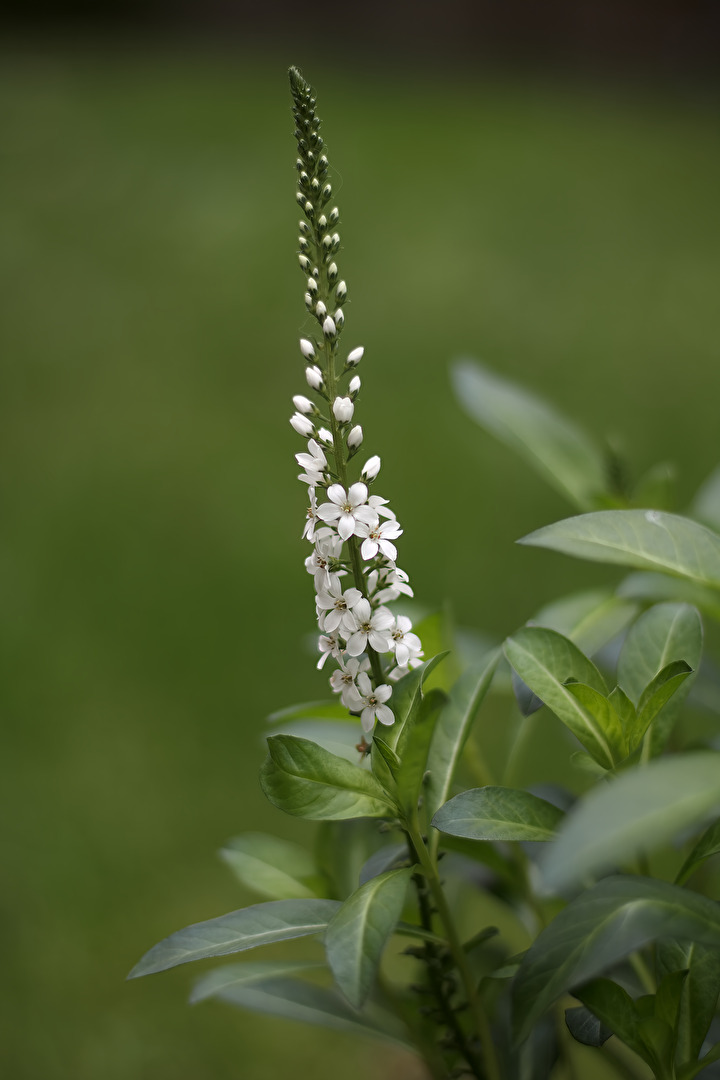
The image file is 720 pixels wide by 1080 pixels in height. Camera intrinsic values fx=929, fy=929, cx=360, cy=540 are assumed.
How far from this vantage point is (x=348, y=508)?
28.1 inches

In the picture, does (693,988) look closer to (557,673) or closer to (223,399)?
(557,673)

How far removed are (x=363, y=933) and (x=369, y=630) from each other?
22cm

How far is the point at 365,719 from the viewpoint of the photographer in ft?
2.42

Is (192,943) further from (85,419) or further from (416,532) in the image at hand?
(85,419)

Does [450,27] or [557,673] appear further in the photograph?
[450,27]

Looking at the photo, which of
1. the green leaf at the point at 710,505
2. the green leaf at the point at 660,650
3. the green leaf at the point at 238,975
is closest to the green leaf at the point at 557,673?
the green leaf at the point at 660,650

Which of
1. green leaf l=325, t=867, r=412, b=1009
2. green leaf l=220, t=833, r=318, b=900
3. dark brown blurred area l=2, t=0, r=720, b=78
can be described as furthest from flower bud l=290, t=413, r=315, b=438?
dark brown blurred area l=2, t=0, r=720, b=78

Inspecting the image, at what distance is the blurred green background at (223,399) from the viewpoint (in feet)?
6.12

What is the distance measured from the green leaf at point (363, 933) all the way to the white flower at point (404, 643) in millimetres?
165

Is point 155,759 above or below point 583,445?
below

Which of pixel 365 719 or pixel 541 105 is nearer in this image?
pixel 365 719

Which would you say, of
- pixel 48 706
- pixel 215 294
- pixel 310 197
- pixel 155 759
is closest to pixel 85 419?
pixel 215 294

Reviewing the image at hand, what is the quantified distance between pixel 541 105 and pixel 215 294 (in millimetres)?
1972

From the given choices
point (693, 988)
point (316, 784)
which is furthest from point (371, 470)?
point (693, 988)
